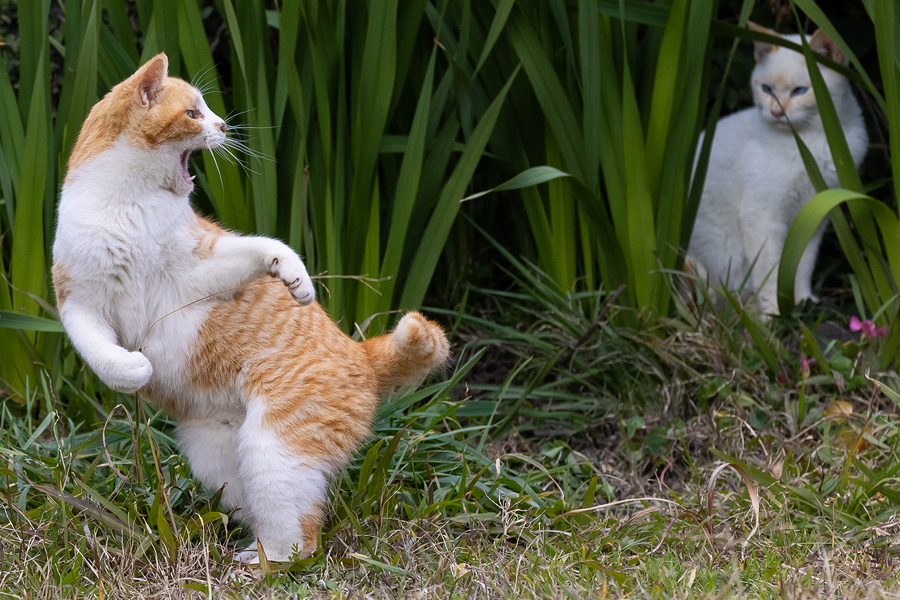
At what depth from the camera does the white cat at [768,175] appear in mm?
2773

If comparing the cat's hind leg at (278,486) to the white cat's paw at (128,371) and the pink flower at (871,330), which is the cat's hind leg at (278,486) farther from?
the pink flower at (871,330)

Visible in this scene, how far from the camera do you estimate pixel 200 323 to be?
1.64 m

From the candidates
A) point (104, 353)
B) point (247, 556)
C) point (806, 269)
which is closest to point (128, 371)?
point (104, 353)

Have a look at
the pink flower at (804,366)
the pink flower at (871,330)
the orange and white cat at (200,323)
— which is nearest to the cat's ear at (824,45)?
the pink flower at (871,330)

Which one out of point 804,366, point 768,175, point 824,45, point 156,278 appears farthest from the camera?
point 768,175

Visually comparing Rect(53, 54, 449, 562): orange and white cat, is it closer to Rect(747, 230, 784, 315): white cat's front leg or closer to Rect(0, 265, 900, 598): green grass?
Rect(0, 265, 900, 598): green grass

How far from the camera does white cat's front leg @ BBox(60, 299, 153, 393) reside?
4.91ft

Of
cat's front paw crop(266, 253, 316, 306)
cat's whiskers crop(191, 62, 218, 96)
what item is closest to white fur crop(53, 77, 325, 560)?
cat's front paw crop(266, 253, 316, 306)

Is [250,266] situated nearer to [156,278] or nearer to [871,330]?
[156,278]

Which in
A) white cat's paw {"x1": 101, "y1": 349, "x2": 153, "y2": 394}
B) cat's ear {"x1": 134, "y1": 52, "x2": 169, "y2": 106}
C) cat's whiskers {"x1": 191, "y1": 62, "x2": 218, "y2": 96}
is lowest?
white cat's paw {"x1": 101, "y1": 349, "x2": 153, "y2": 394}

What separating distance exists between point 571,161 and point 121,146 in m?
1.20

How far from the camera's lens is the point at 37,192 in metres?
2.14

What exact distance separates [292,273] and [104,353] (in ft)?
1.10

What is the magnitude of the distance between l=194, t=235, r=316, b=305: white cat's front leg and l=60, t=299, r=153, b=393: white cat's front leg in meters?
0.18
